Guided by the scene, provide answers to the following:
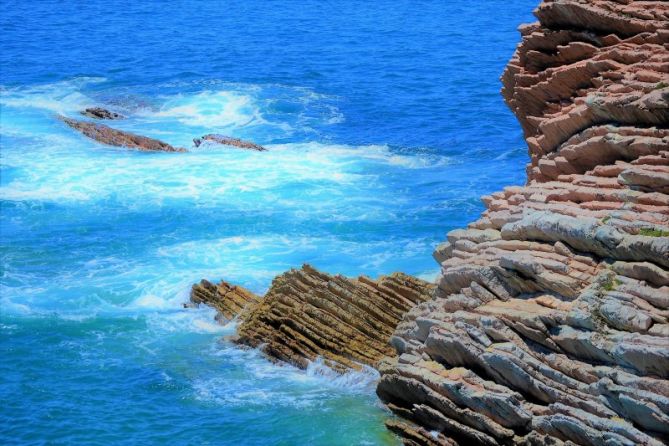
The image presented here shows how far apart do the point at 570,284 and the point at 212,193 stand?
2781 cm

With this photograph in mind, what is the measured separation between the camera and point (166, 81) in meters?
74.3

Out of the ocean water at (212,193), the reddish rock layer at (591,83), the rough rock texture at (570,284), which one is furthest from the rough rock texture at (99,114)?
the rough rock texture at (570,284)

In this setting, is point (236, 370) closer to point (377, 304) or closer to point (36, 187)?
point (377, 304)

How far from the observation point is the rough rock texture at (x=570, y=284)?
816 inches

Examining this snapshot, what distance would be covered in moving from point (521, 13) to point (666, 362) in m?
82.8

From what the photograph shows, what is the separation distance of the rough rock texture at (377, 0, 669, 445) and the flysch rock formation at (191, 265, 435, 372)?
2.13 m

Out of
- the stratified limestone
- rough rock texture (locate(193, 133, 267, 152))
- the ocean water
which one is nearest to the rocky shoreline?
the ocean water

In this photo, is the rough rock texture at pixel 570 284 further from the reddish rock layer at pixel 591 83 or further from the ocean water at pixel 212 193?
the ocean water at pixel 212 193

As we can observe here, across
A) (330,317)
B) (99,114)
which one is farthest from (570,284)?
(99,114)

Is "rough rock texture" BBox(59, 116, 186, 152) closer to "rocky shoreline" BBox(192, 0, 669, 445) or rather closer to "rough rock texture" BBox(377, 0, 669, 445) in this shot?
"rocky shoreline" BBox(192, 0, 669, 445)

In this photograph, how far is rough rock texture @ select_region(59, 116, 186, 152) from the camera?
183 ft

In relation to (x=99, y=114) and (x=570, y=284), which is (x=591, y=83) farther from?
(x=99, y=114)

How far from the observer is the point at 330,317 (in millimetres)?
29562

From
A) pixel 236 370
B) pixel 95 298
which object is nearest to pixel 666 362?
pixel 236 370
